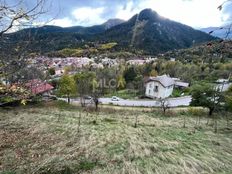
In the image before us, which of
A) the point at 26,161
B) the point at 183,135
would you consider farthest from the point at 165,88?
the point at 26,161

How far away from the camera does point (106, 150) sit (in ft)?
28.2

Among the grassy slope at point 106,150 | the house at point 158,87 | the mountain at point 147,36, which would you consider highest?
the mountain at point 147,36

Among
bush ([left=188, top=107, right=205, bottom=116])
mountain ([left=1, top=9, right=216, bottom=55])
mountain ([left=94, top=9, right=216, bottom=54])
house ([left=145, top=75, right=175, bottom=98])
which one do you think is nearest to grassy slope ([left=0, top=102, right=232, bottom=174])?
bush ([left=188, top=107, right=205, bottom=116])

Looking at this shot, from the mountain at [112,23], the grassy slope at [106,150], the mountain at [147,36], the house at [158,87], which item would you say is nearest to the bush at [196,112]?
the grassy slope at [106,150]

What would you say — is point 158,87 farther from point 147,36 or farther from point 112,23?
point 112,23

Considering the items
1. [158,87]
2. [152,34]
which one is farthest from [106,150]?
[152,34]

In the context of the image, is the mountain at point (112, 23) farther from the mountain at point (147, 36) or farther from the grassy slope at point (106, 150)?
the grassy slope at point (106, 150)

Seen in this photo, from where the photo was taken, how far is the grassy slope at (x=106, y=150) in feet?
23.7

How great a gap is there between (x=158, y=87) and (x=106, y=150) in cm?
3480

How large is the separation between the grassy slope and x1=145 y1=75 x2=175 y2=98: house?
30.1 m

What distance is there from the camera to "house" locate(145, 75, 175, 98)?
42.0m

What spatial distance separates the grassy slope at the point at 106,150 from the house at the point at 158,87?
30.1 metres

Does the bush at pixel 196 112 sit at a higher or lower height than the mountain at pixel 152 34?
lower

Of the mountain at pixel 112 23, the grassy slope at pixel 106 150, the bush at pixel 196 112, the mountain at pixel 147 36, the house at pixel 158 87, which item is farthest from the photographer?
the mountain at pixel 112 23
